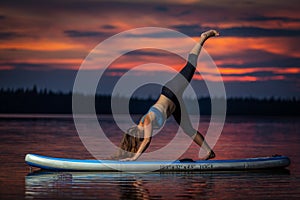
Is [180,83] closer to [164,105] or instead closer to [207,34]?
[164,105]

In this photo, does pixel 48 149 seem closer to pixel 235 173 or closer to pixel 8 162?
pixel 8 162

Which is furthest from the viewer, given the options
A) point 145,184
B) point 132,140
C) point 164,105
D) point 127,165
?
point 164,105

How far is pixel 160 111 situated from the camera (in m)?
19.1

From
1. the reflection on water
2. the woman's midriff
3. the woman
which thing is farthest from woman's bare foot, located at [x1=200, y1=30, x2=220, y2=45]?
the reflection on water

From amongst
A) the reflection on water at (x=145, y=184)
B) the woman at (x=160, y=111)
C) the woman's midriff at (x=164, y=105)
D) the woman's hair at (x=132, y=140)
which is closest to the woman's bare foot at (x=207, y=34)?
the woman at (x=160, y=111)

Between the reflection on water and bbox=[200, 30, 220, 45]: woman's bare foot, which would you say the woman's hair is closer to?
the reflection on water

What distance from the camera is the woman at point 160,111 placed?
62.1ft

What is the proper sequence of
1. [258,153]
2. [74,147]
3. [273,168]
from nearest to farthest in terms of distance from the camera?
[273,168] → [258,153] → [74,147]

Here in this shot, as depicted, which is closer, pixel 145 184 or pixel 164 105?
pixel 145 184

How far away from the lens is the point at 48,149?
92.9ft

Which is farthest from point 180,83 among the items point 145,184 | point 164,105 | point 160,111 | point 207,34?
point 145,184

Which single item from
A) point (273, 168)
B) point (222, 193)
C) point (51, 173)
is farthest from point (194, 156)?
point (222, 193)

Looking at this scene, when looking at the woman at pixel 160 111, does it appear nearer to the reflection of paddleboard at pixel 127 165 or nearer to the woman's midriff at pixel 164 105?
the woman's midriff at pixel 164 105

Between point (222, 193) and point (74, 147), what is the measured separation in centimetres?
1532
